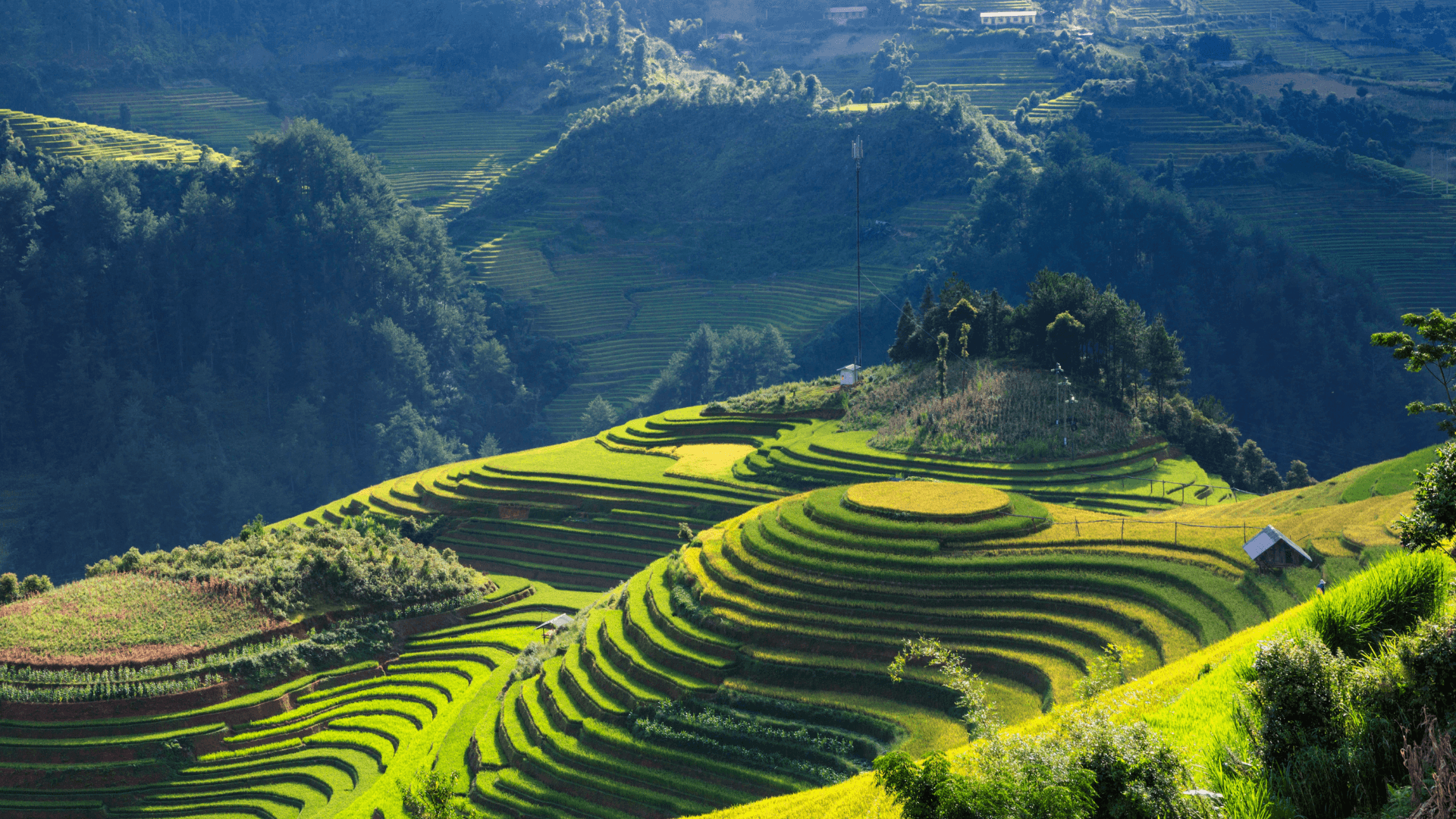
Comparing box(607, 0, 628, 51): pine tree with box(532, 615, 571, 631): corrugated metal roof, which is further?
box(607, 0, 628, 51): pine tree

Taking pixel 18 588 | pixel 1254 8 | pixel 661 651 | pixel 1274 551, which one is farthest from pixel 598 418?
pixel 1254 8

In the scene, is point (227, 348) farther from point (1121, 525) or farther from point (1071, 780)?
point (1071, 780)

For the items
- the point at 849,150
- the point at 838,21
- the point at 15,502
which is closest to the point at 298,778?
the point at 15,502

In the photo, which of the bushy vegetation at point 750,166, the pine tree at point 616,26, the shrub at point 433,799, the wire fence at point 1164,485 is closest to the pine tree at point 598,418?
the bushy vegetation at point 750,166

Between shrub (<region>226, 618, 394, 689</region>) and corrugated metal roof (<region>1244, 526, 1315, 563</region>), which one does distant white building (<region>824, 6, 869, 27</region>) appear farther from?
corrugated metal roof (<region>1244, 526, 1315, 563</region>)

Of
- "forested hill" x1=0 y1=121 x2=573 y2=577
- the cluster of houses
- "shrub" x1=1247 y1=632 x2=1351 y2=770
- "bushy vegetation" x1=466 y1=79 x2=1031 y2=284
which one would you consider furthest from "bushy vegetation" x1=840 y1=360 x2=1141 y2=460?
the cluster of houses

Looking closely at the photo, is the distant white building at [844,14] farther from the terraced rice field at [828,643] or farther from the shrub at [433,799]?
the shrub at [433,799]

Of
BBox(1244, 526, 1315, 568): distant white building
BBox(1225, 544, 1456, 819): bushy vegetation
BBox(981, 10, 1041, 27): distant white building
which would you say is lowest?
BBox(1244, 526, 1315, 568): distant white building
